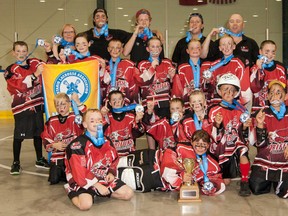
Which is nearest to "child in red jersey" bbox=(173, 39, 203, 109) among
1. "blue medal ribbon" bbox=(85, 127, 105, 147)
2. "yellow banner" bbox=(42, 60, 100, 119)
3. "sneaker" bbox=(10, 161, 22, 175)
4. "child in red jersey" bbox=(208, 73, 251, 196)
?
"child in red jersey" bbox=(208, 73, 251, 196)

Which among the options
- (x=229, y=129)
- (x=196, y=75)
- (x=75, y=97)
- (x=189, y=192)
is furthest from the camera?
(x=75, y=97)

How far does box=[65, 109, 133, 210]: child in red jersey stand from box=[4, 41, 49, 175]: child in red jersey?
130cm

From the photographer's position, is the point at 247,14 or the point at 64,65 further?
the point at 247,14

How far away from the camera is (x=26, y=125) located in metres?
5.04

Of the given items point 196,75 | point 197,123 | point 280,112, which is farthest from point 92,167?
point 280,112

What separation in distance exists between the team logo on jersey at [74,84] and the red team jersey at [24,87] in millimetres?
269

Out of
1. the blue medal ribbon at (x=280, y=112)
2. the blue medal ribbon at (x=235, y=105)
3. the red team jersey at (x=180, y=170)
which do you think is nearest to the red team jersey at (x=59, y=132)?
the red team jersey at (x=180, y=170)

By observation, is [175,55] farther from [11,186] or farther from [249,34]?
[249,34]

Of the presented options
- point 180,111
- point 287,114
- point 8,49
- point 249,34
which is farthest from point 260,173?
point 8,49

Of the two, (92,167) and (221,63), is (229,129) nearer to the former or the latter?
(221,63)

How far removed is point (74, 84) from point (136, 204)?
1805mm

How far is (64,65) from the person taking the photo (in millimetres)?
5004

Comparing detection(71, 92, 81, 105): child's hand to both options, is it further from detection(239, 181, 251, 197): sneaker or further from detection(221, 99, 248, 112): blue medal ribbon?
detection(239, 181, 251, 197): sneaker

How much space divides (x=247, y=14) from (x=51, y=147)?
7.74 m
